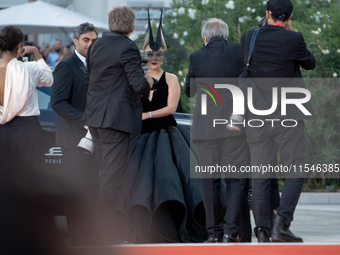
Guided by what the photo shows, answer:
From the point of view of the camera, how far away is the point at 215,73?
5988 millimetres

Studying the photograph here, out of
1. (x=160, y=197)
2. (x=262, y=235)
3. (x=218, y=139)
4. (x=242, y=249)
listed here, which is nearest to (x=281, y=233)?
(x=262, y=235)

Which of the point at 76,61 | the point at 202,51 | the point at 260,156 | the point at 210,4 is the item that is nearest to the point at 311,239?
the point at 260,156

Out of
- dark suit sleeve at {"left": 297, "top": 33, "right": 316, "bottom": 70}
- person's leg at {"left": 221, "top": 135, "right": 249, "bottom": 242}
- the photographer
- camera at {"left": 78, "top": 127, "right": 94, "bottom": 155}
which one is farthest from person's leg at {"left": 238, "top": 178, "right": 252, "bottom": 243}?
the photographer

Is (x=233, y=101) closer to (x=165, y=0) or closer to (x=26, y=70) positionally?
(x=26, y=70)

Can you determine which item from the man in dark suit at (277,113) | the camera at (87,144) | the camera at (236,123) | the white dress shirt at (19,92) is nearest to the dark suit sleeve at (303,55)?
the man in dark suit at (277,113)

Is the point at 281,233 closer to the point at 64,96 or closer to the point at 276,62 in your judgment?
the point at 276,62

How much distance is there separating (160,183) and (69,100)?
3.42ft

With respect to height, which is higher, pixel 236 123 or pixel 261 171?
pixel 236 123

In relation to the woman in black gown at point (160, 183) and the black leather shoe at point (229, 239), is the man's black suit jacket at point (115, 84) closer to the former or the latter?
the woman in black gown at point (160, 183)

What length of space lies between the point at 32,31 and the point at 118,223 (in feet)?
36.0

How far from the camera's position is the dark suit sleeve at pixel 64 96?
640cm

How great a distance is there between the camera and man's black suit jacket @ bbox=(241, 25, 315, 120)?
18.5 feet

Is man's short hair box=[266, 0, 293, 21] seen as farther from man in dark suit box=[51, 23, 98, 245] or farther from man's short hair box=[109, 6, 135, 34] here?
man in dark suit box=[51, 23, 98, 245]

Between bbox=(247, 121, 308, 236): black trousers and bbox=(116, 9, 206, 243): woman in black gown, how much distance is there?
2.92 feet
